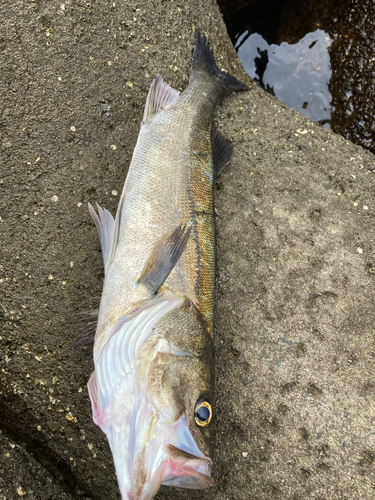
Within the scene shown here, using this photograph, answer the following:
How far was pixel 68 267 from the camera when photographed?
2.89m

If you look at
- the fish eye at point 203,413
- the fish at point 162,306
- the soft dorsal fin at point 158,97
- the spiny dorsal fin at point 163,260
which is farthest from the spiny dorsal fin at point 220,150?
the fish eye at point 203,413

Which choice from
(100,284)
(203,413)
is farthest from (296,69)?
(203,413)

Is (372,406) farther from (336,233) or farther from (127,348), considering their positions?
(127,348)

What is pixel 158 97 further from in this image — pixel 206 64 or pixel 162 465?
pixel 162 465

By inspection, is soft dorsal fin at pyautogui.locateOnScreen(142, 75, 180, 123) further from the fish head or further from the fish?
the fish head

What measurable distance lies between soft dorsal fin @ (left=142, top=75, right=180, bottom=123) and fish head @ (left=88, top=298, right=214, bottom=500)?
1.64 meters

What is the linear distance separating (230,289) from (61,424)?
5.68ft

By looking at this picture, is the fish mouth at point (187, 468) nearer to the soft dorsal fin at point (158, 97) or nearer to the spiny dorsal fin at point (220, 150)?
the spiny dorsal fin at point (220, 150)

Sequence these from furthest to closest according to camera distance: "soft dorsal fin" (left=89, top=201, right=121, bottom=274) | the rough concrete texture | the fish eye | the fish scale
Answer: the rough concrete texture → "soft dorsal fin" (left=89, top=201, right=121, bottom=274) → the fish scale → the fish eye

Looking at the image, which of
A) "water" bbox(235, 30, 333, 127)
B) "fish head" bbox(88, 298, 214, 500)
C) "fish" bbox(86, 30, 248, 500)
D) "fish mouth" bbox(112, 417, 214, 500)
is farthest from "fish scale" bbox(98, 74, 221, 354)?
"water" bbox(235, 30, 333, 127)

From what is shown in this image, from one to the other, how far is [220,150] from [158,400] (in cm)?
202

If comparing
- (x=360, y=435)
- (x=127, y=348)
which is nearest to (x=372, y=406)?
(x=360, y=435)

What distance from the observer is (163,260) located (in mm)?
2270

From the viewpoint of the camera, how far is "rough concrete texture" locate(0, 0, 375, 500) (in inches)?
108
